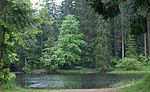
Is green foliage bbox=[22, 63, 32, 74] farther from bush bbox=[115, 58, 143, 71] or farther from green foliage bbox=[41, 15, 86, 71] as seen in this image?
bush bbox=[115, 58, 143, 71]

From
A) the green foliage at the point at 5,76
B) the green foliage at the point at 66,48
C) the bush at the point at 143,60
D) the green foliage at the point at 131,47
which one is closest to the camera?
the green foliage at the point at 5,76

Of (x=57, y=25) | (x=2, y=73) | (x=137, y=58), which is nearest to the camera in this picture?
(x=2, y=73)

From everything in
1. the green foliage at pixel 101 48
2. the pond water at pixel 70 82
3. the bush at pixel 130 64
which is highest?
the green foliage at pixel 101 48

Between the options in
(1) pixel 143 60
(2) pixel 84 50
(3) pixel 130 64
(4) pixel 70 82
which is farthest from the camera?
(2) pixel 84 50

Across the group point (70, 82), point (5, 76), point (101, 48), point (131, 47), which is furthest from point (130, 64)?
point (5, 76)

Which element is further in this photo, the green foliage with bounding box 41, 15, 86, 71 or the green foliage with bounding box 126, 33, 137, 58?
the green foliage with bounding box 126, 33, 137, 58

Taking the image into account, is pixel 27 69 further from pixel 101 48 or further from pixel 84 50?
pixel 101 48

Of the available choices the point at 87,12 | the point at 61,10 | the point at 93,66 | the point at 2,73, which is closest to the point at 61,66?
the point at 93,66

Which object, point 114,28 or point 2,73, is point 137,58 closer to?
point 114,28

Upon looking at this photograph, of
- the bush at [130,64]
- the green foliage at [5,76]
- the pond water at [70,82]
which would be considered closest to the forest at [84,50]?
the bush at [130,64]

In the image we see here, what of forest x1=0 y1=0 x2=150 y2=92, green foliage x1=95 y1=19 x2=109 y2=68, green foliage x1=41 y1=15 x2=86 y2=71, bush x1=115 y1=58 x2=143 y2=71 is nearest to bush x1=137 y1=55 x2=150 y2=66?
forest x1=0 y1=0 x2=150 y2=92

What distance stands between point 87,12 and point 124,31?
8.31 metres

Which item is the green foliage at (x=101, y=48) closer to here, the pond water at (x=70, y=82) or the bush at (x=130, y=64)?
the bush at (x=130, y=64)

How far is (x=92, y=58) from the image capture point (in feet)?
212
